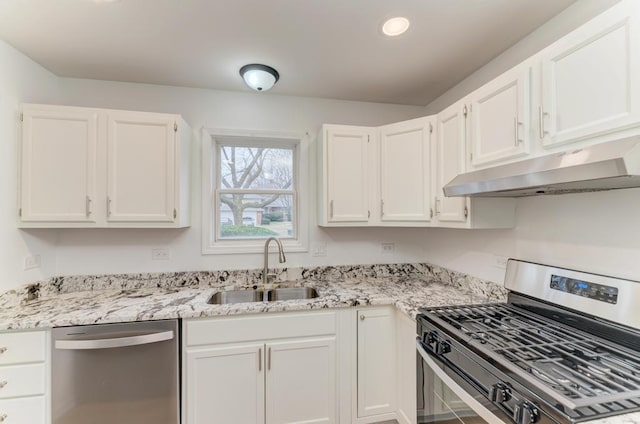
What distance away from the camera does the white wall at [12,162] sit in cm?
175


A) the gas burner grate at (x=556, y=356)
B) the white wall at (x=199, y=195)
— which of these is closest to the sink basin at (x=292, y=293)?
the white wall at (x=199, y=195)

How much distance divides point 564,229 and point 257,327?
5.89 ft

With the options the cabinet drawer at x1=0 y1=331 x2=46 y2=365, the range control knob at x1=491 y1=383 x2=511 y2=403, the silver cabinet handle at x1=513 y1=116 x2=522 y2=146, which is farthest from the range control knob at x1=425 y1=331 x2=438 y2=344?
the cabinet drawer at x1=0 y1=331 x2=46 y2=365

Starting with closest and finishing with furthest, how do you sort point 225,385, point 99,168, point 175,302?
point 225,385 → point 175,302 → point 99,168

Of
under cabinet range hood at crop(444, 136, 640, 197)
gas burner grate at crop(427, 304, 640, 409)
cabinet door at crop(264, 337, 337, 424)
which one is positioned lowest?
cabinet door at crop(264, 337, 337, 424)

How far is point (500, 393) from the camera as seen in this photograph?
1.00 m

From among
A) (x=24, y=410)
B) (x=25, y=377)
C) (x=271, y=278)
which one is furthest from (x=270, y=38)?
(x=24, y=410)

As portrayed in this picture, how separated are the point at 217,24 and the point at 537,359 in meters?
2.20

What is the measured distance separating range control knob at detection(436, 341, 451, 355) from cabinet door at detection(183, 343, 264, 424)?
1.02m

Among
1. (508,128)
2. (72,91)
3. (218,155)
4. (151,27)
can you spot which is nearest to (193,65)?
(151,27)

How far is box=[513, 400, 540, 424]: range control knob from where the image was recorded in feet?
2.90

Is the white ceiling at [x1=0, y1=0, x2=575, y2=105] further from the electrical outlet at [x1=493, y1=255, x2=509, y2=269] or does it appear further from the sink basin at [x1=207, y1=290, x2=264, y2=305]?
the sink basin at [x1=207, y1=290, x2=264, y2=305]

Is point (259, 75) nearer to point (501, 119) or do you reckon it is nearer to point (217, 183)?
point (217, 183)

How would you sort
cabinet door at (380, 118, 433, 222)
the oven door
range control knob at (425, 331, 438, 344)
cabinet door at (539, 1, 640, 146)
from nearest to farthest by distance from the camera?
cabinet door at (539, 1, 640, 146), the oven door, range control knob at (425, 331, 438, 344), cabinet door at (380, 118, 433, 222)
